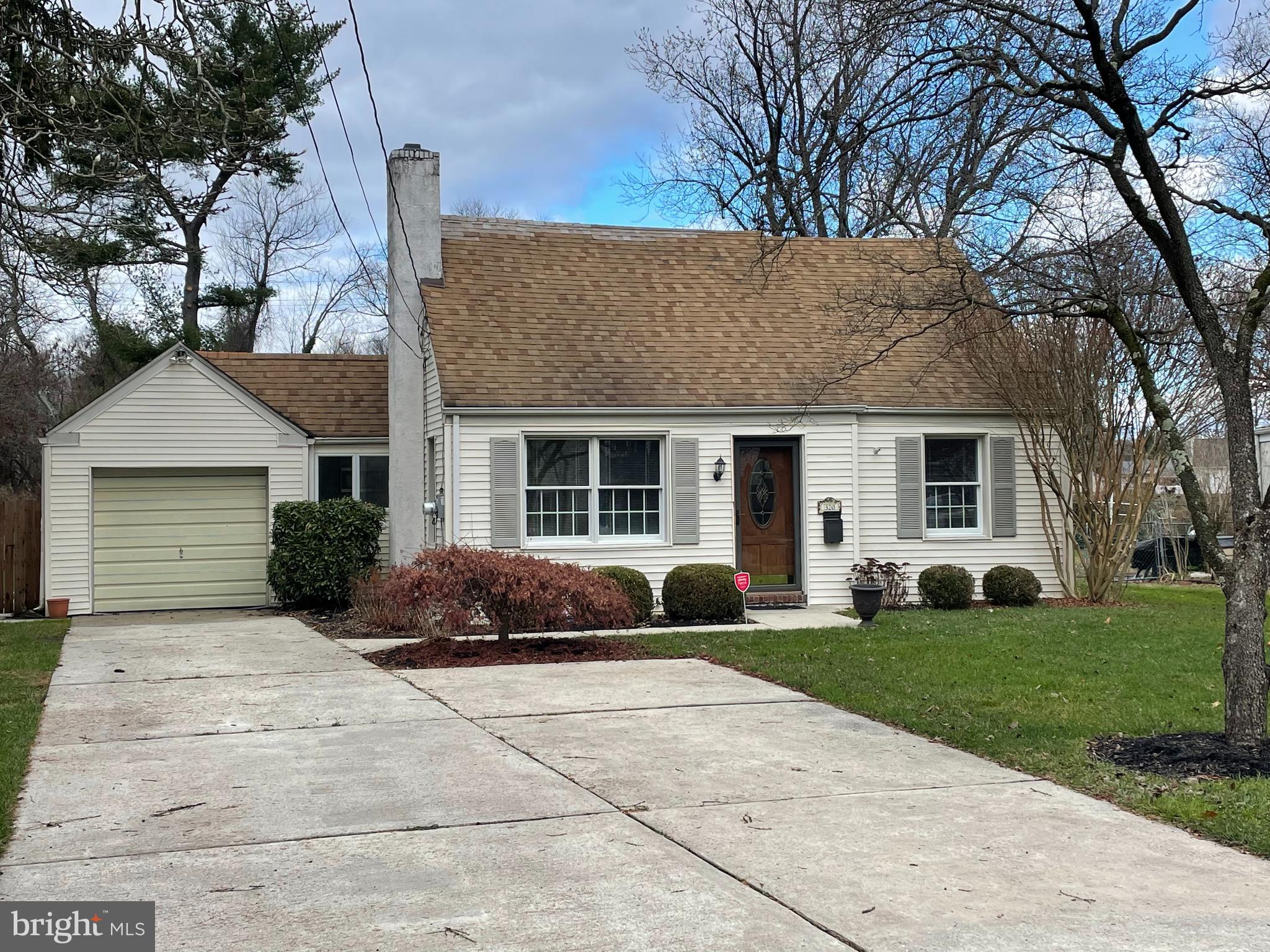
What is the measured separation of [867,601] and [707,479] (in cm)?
336

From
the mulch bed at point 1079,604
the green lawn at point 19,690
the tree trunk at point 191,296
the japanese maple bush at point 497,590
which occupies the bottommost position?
the green lawn at point 19,690

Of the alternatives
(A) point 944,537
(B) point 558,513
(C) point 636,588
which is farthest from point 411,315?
(A) point 944,537

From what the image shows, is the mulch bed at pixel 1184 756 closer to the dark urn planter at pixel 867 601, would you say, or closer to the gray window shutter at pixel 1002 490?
the dark urn planter at pixel 867 601

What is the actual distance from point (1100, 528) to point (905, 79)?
10.3 m

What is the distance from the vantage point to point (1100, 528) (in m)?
16.3

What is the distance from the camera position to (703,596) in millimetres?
14602

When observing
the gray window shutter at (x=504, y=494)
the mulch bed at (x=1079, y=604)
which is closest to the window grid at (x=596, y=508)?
the gray window shutter at (x=504, y=494)

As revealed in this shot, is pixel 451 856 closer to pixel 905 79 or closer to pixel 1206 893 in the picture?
pixel 1206 893

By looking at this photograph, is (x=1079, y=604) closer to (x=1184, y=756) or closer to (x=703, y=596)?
(x=703, y=596)

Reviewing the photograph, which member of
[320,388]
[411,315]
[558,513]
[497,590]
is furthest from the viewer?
[320,388]

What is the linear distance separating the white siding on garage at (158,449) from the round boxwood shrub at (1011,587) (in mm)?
10139

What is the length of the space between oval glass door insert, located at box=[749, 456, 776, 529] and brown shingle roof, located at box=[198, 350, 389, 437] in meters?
5.75

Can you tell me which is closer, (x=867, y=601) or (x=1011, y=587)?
(x=867, y=601)

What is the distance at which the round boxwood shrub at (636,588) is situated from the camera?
14625 millimetres
